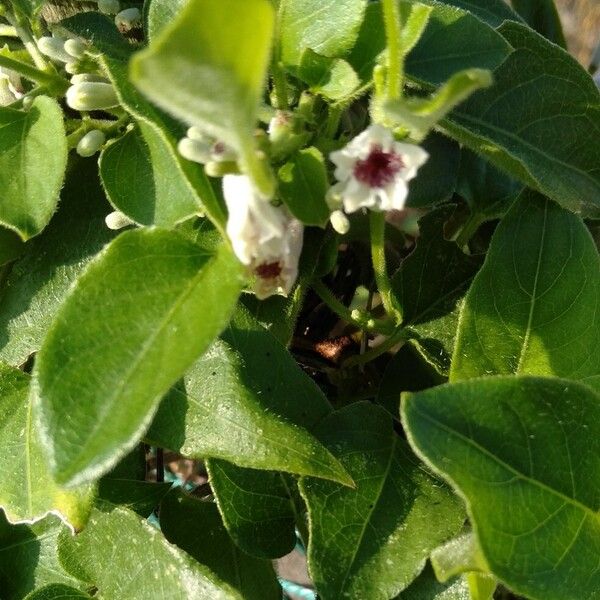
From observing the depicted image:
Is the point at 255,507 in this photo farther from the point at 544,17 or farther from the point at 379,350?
the point at 544,17

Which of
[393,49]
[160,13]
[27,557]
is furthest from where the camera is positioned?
[27,557]

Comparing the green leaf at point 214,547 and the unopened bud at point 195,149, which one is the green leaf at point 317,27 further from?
the green leaf at point 214,547

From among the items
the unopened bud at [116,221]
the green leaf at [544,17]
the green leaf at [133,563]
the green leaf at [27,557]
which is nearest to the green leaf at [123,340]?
the unopened bud at [116,221]

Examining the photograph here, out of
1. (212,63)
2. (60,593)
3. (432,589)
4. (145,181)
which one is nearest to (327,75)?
(145,181)

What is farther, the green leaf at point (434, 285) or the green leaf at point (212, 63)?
the green leaf at point (434, 285)

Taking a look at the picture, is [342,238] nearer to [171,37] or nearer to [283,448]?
[283,448]
